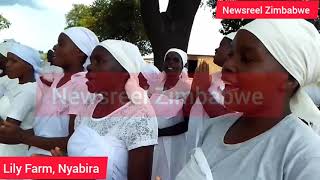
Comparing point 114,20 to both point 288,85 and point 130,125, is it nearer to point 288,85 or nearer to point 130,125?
point 130,125

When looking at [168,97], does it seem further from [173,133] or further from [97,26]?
[97,26]

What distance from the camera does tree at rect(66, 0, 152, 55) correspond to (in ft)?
38.2

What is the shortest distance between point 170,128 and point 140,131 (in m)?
1.08

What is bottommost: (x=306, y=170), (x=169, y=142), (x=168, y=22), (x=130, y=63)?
(x=169, y=142)

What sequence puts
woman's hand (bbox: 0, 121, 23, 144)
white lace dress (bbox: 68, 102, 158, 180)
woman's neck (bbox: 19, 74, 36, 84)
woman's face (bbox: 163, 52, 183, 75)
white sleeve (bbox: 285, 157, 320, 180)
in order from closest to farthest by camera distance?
white sleeve (bbox: 285, 157, 320, 180) → white lace dress (bbox: 68, 102, 158, 180) → woman's hand (bbox: 0, 121, 23, 144) → woman's neck (bbox: 19, 74, 36, 84) → woman's face (bbox: 163, 52, 183, 75)

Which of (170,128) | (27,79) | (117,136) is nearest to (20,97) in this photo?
(27,79)

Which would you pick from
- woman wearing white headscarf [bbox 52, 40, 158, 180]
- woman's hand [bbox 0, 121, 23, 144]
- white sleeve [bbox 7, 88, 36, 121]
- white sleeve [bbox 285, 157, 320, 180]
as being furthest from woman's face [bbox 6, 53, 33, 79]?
white sleeve [bbox 285, 157, 320, 180]

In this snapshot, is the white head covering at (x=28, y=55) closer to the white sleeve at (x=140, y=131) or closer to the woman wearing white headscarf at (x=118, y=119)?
the woman wearing white headscarf at (x=118, y=119)

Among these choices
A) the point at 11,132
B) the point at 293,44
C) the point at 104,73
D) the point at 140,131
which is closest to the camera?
the point at 293,44

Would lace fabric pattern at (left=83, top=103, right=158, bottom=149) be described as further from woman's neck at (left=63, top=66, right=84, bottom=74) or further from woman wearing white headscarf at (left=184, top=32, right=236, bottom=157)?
woman wearing white headscarf at (left=184, top=32, right=236, bottom=157)

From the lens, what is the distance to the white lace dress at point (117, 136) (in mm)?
1782

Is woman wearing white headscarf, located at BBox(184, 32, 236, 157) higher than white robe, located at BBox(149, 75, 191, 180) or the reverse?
higher

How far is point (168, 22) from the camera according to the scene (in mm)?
7074

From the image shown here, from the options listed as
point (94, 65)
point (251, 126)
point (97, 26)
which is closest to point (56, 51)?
point (94, 65)
